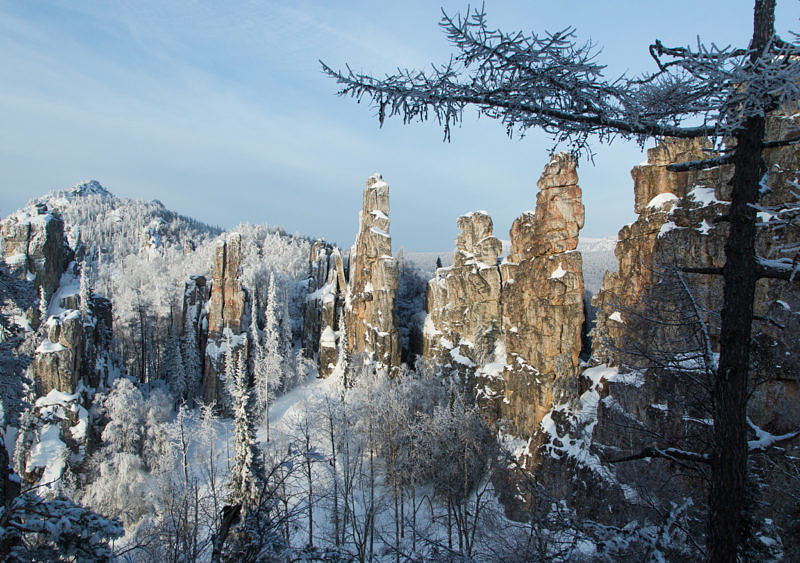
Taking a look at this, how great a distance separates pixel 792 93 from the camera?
286 cm

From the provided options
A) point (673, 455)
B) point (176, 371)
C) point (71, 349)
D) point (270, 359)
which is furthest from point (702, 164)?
point (176, 371)

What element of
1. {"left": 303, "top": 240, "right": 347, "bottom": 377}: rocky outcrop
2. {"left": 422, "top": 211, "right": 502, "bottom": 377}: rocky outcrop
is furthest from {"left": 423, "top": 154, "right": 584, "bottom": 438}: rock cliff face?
{"left": 303, "top": 240, "right": 347, "bottom": 377}: rocky outcrop

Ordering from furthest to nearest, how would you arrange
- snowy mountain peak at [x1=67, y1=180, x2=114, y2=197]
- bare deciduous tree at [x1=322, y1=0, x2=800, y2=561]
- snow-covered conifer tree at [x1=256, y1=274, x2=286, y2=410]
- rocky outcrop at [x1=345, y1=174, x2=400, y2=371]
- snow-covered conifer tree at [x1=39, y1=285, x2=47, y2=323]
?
snowy mountain peak at [x1=67, y1=180, x2=114, y2=197], rocky outcrop at [x1=345, y1=174, x2=400, y2=371], snow-covered conifer tree at [x1=256, y1=274, x2=286, y2=410], snow-covered conifer tree at [x1=39, y1=285, x2=47, y2=323], bare deciduous tree at [x1=322, y1=0, x2=800, y2=561]

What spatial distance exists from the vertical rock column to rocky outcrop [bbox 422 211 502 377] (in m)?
6.02

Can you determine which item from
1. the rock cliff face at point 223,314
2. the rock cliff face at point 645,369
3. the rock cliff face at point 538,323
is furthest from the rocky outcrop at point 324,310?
the rock cliff face at point 645,369

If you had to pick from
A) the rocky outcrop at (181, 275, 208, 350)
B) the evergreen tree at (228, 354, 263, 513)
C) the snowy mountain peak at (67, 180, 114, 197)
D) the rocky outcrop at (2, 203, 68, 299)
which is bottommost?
the evergreen tree at (228, 354, 263, 513)

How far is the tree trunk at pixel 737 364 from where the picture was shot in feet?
11.4

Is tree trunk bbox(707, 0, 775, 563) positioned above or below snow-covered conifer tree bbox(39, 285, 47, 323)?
above

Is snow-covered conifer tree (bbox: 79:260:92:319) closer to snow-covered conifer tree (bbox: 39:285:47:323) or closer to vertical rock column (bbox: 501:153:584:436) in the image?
snow-covered conifer tree (bbox: 39:285:47:323)

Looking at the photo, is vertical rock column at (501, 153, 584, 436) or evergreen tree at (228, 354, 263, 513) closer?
evergreen tree at (228, 354, 263, 513)

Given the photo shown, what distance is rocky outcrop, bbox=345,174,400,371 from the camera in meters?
38.9

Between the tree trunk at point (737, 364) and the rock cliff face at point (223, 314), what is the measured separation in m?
41.2

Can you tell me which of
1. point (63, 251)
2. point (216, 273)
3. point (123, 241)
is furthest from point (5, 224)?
point (123, 241)

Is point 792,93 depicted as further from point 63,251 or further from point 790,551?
point 63,251
